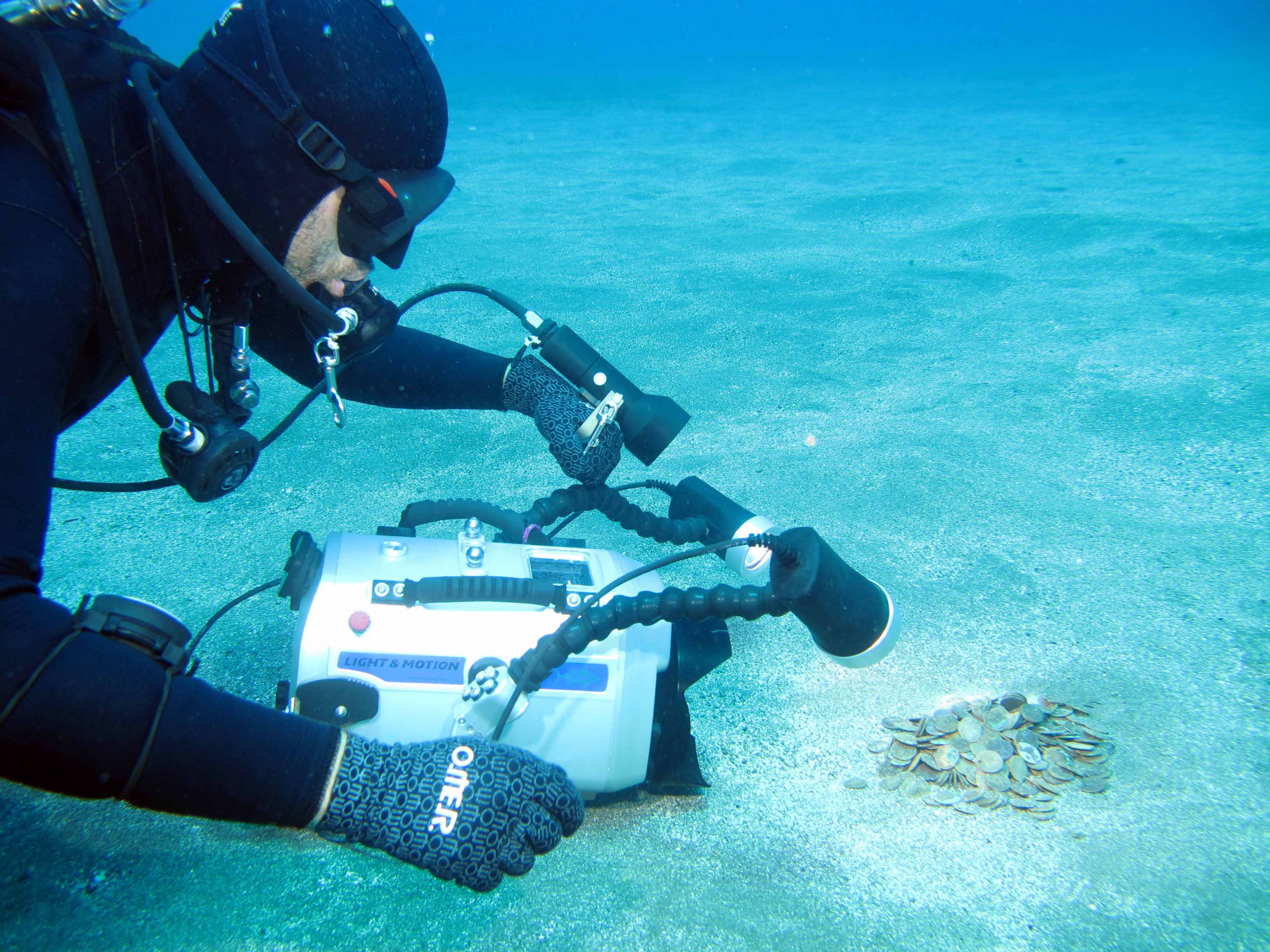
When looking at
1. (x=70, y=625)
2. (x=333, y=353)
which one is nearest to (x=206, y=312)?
(x=333, y=353)

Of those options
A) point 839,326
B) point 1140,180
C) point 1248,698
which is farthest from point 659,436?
point 1140,180

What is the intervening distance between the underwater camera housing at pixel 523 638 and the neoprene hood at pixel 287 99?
2.37ft

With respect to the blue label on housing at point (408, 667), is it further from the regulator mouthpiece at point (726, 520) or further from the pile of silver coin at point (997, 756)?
the pile of silver coin at point (997, 756)

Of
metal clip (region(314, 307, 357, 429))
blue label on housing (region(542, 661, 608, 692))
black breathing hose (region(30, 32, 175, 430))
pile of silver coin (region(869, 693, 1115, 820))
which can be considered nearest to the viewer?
black breathing hose (region(30, 32, 175, 430))

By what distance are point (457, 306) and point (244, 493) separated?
2.18 m

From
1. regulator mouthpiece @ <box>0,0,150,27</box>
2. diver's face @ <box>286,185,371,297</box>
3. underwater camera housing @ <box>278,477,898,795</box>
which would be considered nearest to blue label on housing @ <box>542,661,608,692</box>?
underwater camera housing @ <box>278,477,898,795</box>

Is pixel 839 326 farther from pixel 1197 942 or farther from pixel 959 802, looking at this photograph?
pixel 1197 942

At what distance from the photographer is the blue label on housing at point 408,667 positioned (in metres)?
1.42

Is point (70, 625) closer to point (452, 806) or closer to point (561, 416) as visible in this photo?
point (452, 806)

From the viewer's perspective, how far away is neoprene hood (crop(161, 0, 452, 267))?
55.2 inches

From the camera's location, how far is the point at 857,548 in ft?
8.59

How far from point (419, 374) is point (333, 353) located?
2.09 ft

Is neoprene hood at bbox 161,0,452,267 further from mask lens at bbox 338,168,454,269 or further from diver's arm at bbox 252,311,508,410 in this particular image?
diver's arm at bbox 252,311,508,410

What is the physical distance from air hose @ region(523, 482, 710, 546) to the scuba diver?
57 centimetres
